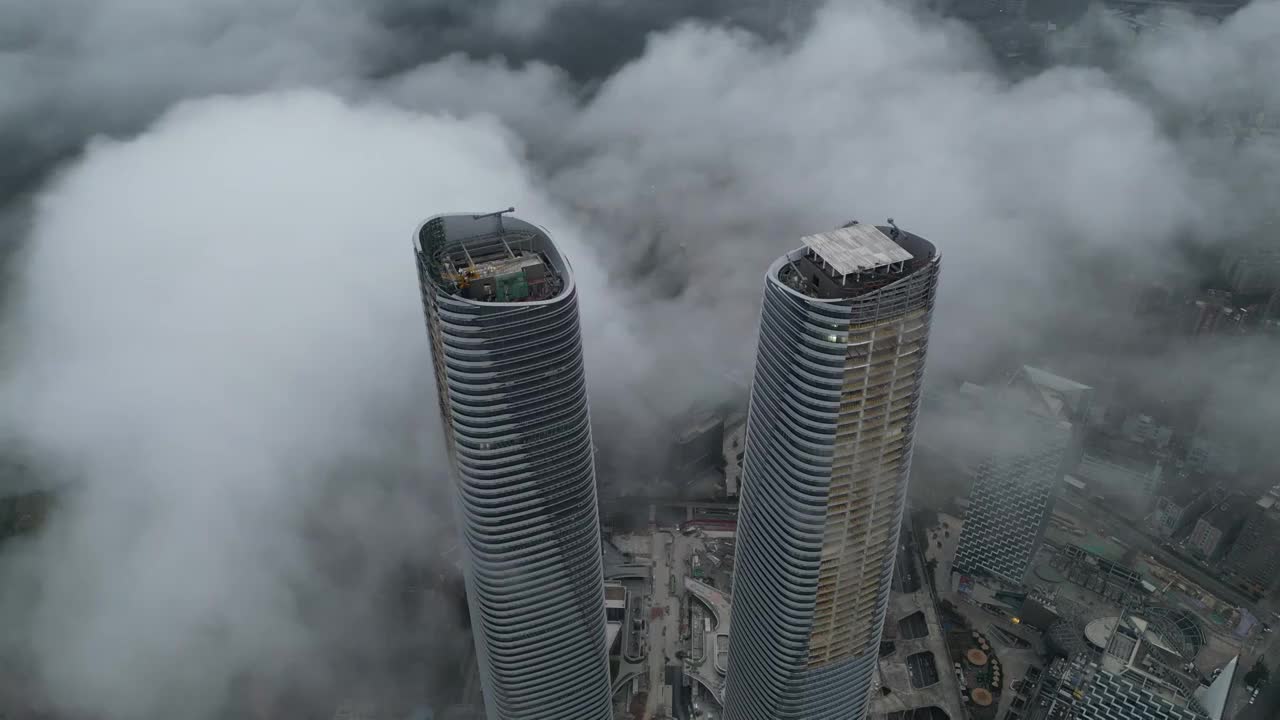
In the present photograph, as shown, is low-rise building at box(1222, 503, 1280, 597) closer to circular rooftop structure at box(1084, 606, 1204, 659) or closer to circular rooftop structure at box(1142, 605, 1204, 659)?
circular rooftop structure at box(1142, 605, 1204, 659)

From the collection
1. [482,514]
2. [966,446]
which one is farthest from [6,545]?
[966,446]

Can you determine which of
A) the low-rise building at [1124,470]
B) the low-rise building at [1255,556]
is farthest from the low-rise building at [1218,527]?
the low-rise building at [1124,470]

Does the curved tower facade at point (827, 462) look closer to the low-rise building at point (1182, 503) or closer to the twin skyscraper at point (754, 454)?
the twin skyscraper at point (754, 454)

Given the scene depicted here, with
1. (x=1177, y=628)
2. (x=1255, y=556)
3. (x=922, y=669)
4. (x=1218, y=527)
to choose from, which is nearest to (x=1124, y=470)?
(x=1218, y=527)

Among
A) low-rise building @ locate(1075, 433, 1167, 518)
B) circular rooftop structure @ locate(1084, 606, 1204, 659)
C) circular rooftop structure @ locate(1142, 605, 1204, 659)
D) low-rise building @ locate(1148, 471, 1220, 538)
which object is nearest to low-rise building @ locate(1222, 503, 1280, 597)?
low-rise building @ locate(1148, 471, 1220, 538)

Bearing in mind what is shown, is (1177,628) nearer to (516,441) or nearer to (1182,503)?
(1182,503)

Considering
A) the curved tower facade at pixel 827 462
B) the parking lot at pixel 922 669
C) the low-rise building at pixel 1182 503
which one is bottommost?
the parking lot at pixel 922 669
